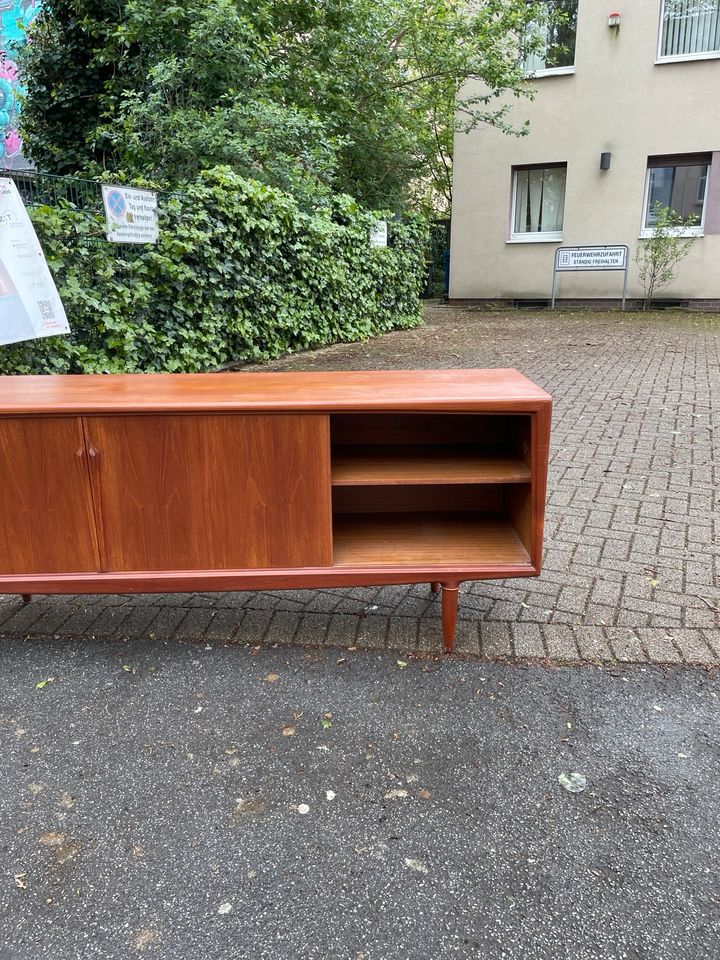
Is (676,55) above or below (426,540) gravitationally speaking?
above

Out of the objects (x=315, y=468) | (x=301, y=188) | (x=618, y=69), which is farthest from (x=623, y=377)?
(x=618, y=69)

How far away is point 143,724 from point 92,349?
5017 mm

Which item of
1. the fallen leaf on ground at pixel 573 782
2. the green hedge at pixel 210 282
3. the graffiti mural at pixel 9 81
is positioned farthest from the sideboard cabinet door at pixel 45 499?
the graffiti mural at pixel 9 81

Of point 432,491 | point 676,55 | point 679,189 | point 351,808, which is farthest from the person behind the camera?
point 679,189

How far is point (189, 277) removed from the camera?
→ 26.0 ft

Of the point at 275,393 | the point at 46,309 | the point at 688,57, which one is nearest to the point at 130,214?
the point at 46,309

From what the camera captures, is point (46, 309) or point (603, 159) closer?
point (46, 309)

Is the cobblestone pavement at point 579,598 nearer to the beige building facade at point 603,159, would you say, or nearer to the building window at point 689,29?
the beige building facade at point 603,159

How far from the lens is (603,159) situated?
53.4 feet

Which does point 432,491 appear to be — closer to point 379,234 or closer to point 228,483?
point 228,483

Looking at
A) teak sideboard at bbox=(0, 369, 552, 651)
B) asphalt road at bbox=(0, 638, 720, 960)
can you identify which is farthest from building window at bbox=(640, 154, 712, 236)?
asphalt road at bbox=(0, 638, 720, 960)

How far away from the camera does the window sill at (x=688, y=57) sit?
1526 cm

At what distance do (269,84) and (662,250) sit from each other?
9.20 metres

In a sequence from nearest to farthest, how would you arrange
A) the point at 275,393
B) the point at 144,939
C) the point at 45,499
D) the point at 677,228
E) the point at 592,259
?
the point at 144,939, the point at 45,499, the point at 275,393, the point at 677,228, the point at 592,259
